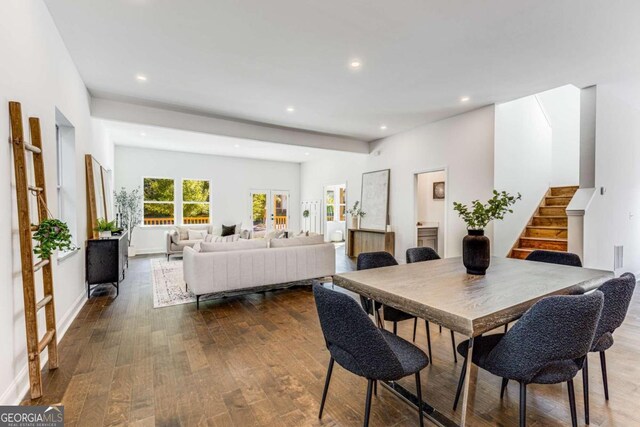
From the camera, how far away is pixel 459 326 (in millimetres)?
1342

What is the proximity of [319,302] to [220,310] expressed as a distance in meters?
2.62

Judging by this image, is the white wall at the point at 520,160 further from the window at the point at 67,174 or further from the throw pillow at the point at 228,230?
the throw pillow at the point at 228,230

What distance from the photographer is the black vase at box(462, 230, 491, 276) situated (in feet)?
7.13

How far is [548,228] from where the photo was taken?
17.7ft

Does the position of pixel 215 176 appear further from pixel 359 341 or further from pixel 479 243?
pixel 359 341

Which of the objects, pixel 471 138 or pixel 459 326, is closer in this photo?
pixel 459 326

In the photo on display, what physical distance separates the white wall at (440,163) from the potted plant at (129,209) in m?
5.86

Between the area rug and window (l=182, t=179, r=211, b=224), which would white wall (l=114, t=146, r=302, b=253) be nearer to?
window (l=182, t=179, r=211, b=224)

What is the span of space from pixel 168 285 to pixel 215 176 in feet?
16.9

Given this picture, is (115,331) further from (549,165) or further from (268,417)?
(549,165)

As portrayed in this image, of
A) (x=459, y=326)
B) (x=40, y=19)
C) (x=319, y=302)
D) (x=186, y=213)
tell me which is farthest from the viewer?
(x=186, y=213)

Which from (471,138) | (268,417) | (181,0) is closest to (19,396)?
(268,417)

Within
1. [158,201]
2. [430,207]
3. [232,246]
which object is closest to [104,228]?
[232,246]

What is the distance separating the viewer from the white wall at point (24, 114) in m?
1.86
